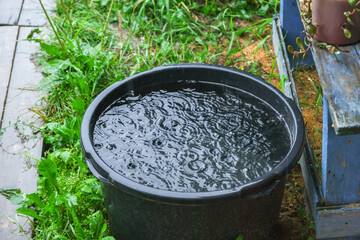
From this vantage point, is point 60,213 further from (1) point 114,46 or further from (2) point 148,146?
(1) point 114,46

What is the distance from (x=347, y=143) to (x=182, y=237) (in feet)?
→ 2.39

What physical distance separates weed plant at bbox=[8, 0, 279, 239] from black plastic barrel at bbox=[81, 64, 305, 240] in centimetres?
27

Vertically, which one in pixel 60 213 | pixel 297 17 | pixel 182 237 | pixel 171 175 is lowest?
pixel 60 213

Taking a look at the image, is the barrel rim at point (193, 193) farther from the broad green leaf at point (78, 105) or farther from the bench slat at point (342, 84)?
the broad green leaf at point (78, 105)

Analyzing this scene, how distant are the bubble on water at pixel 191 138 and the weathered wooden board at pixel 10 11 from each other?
184 centimetres

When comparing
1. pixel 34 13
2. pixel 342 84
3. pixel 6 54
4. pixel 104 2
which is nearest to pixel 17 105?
pixel 6 54

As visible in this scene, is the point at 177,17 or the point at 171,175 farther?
the point at 177,17

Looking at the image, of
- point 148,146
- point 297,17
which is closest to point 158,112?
point 148,146

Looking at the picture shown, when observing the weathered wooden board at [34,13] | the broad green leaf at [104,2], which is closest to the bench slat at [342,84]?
the broad green leaf at [104,2]

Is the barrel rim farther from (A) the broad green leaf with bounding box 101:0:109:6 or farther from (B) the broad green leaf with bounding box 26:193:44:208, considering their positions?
(A) the broad green leaf with bounding box 101:0:109:6

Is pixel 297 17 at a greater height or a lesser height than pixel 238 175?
greater

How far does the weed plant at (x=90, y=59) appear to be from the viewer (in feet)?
7.98

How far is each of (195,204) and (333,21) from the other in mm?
879

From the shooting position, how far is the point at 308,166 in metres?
2.40
